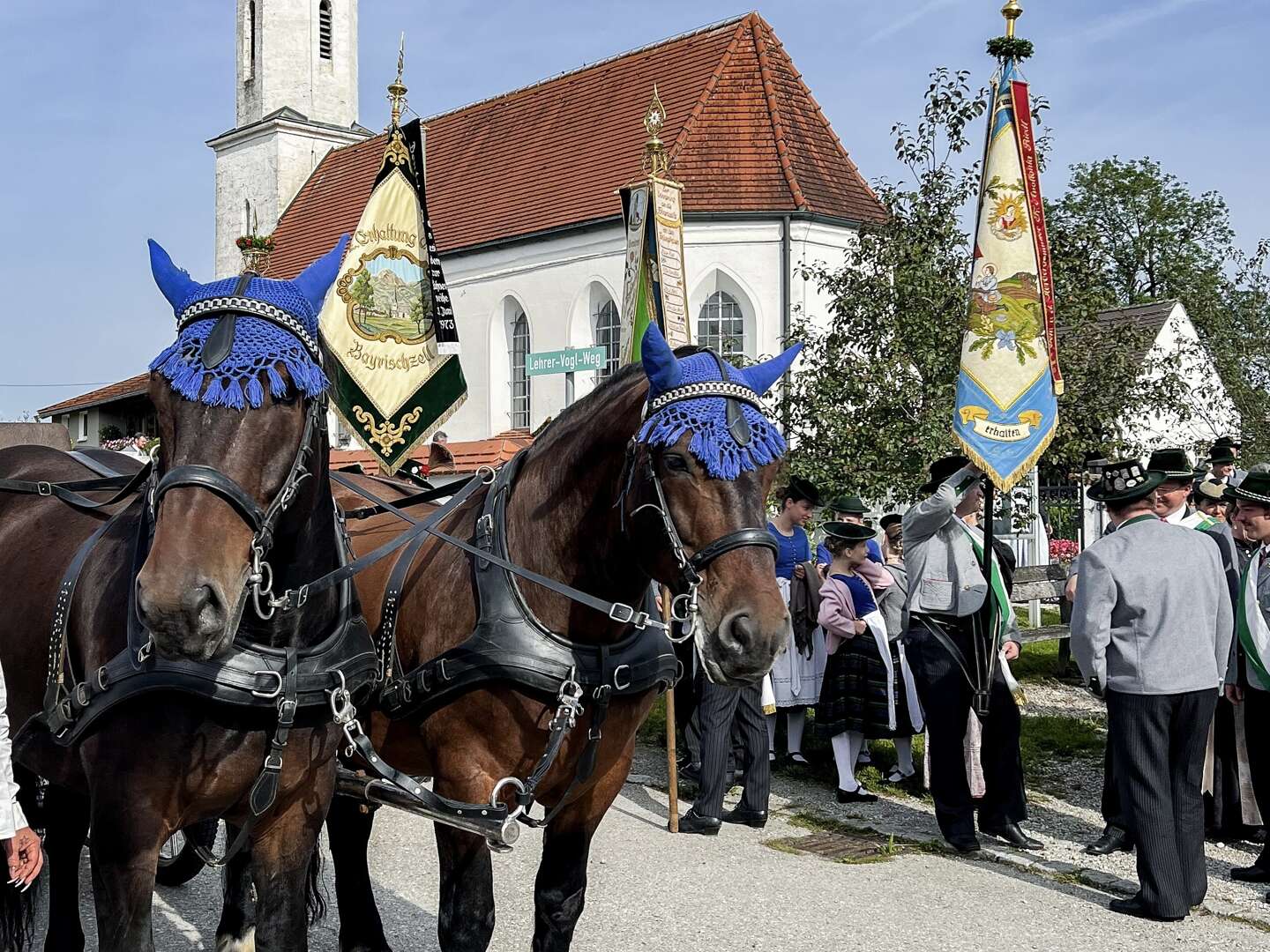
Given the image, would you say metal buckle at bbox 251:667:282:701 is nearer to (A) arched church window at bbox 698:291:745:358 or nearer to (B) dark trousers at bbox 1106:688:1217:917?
(B) dark trousers at bbox 1106:688:1217:917

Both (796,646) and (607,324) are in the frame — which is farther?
(607,324)

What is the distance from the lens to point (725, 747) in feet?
24.7

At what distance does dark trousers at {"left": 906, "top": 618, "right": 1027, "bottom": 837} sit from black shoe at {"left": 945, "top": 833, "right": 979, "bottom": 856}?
0.09 feet

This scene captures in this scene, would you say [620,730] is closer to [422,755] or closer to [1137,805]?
[422,755]

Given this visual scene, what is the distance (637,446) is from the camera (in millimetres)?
3471

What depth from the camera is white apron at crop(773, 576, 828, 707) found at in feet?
29.6

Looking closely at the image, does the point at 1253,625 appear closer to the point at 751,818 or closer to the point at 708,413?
the point at 751,818

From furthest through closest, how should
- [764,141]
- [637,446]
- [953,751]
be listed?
[764,141]
[953,751]
[637,446]

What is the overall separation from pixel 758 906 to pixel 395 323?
4.44 meters

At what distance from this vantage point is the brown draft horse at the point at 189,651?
2.59 metres

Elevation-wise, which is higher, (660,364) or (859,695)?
(660,364)

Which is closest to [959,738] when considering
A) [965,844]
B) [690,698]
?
[965,844]

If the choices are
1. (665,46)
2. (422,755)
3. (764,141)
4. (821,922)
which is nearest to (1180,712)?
(821,922)

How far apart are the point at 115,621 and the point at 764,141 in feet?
74.9
